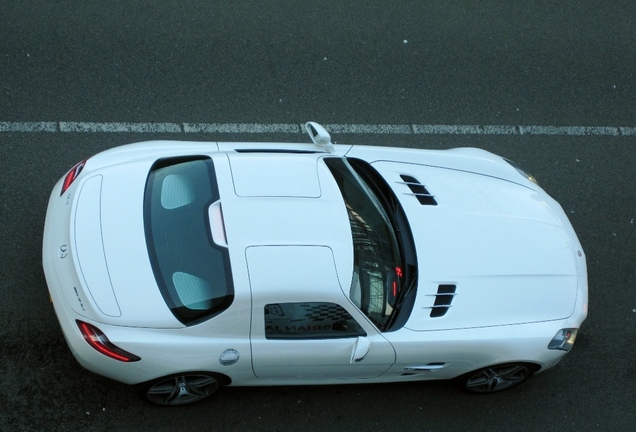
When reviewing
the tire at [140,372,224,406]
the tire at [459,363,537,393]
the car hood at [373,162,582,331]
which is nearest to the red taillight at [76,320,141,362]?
the tire at [140,372,224,406]

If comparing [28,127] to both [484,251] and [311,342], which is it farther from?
[484,251]

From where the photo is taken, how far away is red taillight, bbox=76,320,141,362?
13.9 feet

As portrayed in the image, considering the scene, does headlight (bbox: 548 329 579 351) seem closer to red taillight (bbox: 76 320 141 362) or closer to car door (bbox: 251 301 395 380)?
car door (bbox: 251 301 395 380)

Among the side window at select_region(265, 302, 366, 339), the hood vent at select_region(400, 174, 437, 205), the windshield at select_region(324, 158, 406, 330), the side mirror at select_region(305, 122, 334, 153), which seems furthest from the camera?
the side mirror at select_region(305, 122, 334, 153)

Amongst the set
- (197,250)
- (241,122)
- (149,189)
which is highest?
(241,122)

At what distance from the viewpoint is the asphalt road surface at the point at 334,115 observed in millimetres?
5121

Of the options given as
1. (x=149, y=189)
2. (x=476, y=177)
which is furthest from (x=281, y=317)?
(x=476, y=177)

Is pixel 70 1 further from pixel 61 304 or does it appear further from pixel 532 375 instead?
pixel 532 375

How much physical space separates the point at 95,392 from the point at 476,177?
336cm

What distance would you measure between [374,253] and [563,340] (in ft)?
5.34

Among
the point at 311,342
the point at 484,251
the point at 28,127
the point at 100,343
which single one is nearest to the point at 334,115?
the point at 484,251

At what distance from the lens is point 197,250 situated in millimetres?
4348

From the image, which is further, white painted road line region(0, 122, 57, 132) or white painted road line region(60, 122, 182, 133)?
white painted road line region(60, 122, 182, 133)

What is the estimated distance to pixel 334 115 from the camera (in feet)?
22.2
